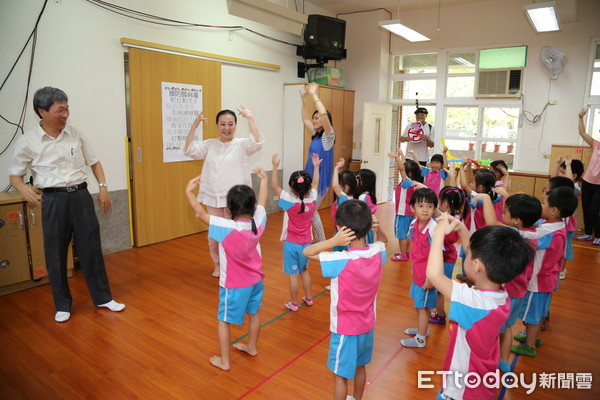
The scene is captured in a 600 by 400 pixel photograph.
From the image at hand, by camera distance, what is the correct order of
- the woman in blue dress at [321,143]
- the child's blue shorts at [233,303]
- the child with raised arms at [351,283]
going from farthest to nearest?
1. the woman in blue dress at [321,143]
2. the child's blue shorts at [233,303]
3. the child with raised arms at [351,283]

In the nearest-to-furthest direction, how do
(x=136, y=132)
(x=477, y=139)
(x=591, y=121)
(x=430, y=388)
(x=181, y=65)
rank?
(x=430, y=388) < (x=136, y=132) < (x=181, y=65) < (x=591, y=121) < (x=477, y=139)

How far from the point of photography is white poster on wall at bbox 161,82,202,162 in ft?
16.4

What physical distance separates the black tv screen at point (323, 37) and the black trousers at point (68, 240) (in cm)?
480

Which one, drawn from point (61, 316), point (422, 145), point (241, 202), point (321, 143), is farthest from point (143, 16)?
point (422, 145)

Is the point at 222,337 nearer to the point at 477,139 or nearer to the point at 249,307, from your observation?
the point at 249,307

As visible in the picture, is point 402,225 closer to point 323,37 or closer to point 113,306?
point 113,306

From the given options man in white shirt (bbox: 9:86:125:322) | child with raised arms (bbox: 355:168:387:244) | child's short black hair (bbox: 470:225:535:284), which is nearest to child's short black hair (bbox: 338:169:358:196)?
child with raised arms (bbox: 355:168:387:244)

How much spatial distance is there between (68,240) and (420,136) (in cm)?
518

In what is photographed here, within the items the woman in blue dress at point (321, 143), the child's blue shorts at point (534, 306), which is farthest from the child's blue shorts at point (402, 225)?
the child's blue shorts at point (534, 306)

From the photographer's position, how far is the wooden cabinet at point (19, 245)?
135 inches

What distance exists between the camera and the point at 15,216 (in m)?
3.47

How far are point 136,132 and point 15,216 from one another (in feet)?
5.41

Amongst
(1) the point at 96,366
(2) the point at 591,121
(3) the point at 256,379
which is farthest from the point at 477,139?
(1) the point at 96,366

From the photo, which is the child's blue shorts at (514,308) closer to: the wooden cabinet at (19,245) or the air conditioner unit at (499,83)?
the wooden cabinet at (19,245)
